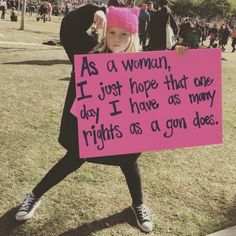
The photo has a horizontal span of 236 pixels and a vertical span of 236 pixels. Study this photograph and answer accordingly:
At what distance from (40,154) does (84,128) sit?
193 cm

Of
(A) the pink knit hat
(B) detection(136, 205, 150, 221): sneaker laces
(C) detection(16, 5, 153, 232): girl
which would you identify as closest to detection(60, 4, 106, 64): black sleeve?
(C) detection(16, 5, 153, 232): girl

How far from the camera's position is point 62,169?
315cm

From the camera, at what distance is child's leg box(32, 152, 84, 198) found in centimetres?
310

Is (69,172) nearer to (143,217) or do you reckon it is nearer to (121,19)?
(143,217)

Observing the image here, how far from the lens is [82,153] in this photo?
2807 millimetres

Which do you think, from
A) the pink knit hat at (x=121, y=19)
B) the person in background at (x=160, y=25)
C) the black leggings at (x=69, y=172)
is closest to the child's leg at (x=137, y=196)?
the black leggings at (x=69, y=172)

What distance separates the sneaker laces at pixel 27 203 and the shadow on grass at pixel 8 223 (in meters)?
0.11

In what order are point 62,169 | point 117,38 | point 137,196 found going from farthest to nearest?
point 137,196, point 62,169, point 117,38

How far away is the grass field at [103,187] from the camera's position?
339 cm

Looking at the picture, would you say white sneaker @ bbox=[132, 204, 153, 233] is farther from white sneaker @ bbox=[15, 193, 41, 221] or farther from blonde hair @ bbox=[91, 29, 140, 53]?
blonde hair @ bbox=[91, 29, 140, 53]

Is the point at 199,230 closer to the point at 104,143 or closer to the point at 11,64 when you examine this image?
the point at 104,143

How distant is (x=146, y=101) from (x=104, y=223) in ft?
3.70

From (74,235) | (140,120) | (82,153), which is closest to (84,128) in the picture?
(82,153)

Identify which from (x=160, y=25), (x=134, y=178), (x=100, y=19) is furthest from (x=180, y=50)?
(x=160, y=25)
